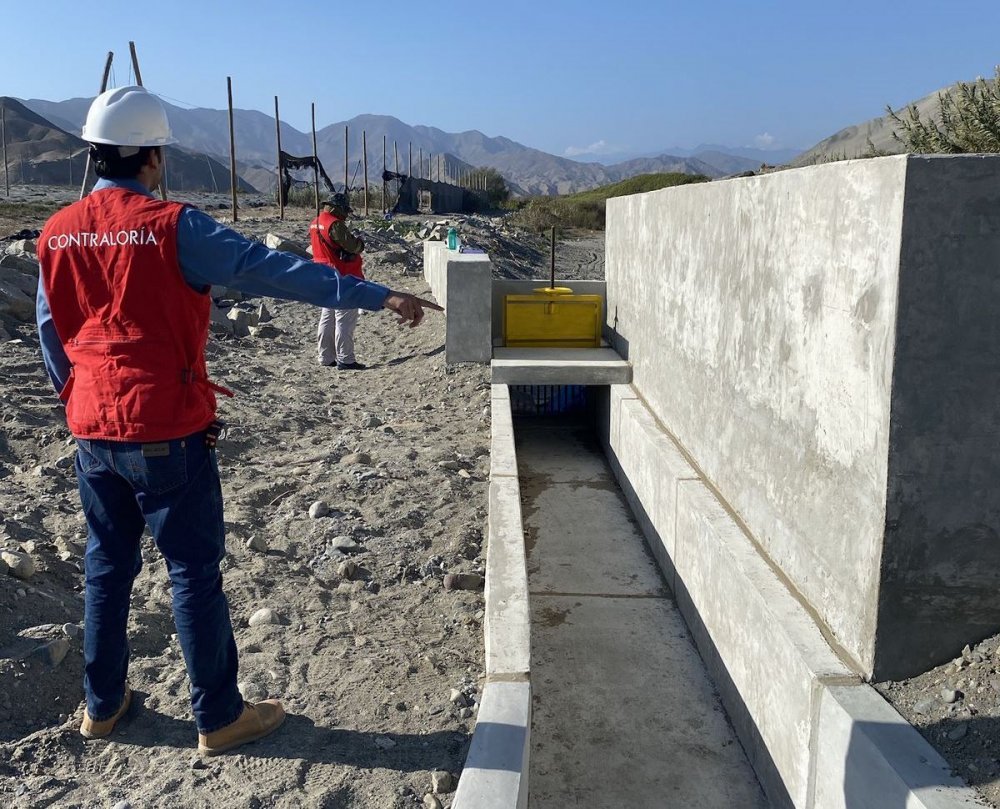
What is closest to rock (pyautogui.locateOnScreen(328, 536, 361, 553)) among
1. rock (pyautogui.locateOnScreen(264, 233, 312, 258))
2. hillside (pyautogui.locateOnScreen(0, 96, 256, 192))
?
rock (pyautogui.locateOnScreen(264, 233, 312, 258))

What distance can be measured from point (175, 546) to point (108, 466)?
1.01 ft

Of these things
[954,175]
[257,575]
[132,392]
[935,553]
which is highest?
[954,175]

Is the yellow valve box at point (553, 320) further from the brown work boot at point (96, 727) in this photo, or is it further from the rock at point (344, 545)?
the brown work boot at point (96, 727)

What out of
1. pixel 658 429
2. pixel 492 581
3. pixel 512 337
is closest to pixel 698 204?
pixel 658 429

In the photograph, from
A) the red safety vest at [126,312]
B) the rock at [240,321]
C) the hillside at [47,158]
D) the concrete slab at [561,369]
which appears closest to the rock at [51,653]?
the red safety vest at [126,312]

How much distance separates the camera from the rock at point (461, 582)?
170 inches

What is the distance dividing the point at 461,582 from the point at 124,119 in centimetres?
260

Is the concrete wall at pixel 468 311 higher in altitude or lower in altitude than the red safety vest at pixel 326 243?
lower

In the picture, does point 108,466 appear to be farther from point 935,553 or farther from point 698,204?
point 698,204

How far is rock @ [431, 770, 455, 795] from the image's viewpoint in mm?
2648

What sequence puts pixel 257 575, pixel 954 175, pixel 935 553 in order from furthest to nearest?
pixel 257 575 < pixel 935 553 < pixel 954 175

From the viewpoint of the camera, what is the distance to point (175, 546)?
259cm

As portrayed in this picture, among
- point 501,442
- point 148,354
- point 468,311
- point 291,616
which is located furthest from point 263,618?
point 468,311

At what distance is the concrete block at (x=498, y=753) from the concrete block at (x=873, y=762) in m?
1.02
